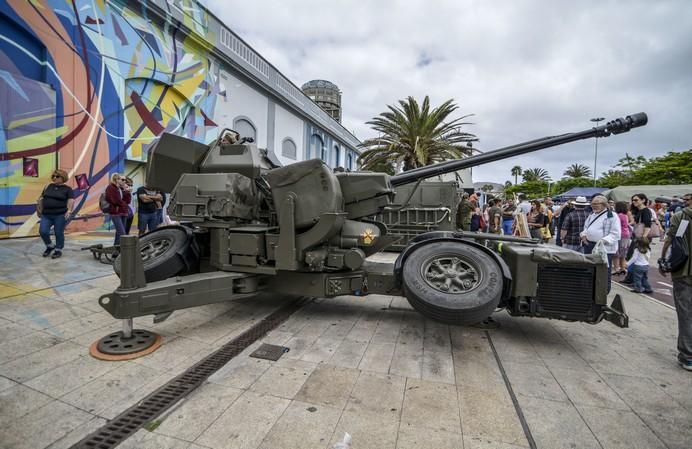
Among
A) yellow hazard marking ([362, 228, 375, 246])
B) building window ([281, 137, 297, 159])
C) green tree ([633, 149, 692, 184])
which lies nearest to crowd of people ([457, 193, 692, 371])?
yellow hazard marking ([362, 228, 375, 246])

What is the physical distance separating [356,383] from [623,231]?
825cm

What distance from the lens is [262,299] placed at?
517 centimetres

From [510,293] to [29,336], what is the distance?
4753 millimetres

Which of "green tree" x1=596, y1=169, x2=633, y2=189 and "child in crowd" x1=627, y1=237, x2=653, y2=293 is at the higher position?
"green tree" x1=596, y1=169, x2=633, y2=189

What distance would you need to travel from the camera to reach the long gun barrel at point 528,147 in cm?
425

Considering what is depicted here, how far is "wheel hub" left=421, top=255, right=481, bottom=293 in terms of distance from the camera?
3.50m

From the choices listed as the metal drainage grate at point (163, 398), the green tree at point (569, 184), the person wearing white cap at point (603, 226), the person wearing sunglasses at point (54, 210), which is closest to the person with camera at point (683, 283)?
the person wearing white cap at point (603, 226)

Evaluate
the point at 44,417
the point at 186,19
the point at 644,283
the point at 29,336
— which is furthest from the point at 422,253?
the point at 186,19

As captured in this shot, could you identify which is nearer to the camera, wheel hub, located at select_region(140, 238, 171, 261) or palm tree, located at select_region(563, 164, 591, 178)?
wheel hub, located at select_region(140, 238, 171, 261)

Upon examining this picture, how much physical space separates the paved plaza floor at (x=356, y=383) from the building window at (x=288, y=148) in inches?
713

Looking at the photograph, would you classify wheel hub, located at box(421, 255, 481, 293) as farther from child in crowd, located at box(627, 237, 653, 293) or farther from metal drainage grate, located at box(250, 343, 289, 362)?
child in crowd, located at box(627, 237, 653, 293)

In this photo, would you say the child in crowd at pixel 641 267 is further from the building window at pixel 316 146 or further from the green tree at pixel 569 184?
the green tree at pixel 569 184

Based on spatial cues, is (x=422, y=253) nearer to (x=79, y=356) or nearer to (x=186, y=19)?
(x=79, y=356)

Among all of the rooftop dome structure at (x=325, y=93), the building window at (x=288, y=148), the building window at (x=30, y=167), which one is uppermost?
the rooftop dome structure at (x=325, y=93)
